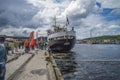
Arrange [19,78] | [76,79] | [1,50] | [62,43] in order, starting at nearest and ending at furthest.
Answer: [1,50]
[19,78]
[76,79]
[62,43]

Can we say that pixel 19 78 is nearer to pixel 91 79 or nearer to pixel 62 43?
pixel 91 79

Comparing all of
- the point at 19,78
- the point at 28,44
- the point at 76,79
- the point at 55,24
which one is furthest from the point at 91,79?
the point at 55,24

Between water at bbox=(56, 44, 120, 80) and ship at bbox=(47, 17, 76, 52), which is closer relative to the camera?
water at bbox=(56, 44, 120, 80)

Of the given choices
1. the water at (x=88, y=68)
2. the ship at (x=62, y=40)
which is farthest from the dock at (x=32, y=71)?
the ship at (x=62, y=40)

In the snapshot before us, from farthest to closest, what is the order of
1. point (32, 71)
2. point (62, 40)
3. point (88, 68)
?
1. point (62, 40)
2. point (88, 68)
3. point (32, 71)

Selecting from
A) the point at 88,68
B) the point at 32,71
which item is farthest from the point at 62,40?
the point at 32,71

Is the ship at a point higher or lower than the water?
higher

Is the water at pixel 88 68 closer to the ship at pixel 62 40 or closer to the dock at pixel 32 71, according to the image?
the dock at pixel 32 71

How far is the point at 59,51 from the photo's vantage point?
51625 mm

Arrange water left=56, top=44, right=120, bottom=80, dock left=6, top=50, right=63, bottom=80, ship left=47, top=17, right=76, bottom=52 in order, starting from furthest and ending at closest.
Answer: ship left=47, top=17, right=76, bottom=52
water left=56, top=44, right=120, bottom=80
dock left=6, top=50, right=63, bottom=80

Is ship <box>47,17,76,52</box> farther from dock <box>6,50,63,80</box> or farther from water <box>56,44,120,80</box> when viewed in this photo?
dock <box>6,50,63,80</box>

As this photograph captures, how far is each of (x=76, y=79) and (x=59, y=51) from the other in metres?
34.1

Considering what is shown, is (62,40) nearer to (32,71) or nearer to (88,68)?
A: (88,68)

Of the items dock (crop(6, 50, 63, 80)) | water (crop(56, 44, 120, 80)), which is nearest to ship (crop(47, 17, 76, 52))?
water (crop(56, 44, 120, 80))
